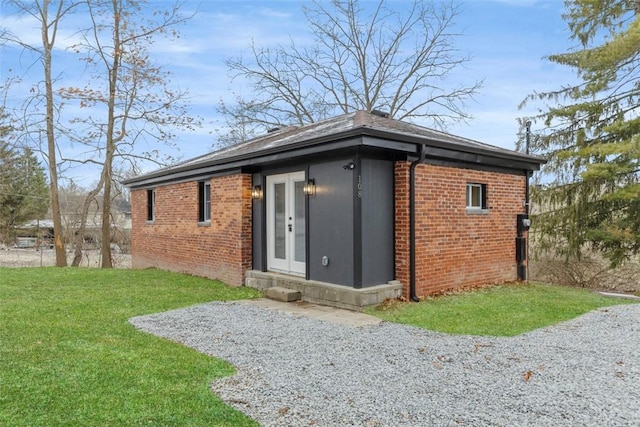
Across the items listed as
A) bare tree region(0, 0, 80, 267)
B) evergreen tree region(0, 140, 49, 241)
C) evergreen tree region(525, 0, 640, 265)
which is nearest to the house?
evergreen tree region(525, 0, 640, 265)

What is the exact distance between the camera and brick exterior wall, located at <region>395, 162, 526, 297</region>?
748 centimetres

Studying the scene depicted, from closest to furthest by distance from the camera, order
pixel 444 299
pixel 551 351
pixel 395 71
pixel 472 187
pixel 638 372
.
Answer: pixel 638 372 < pixel 551 351 < pixel 444 299 < pixel 472 187 < pixel 395 71

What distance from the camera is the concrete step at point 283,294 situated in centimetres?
768

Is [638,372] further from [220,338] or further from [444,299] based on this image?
[220,338]

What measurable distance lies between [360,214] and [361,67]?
54.4ft

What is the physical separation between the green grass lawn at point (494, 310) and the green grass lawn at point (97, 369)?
3058 millimetres

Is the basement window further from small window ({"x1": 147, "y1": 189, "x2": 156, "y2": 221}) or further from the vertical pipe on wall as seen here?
small window ({"x1": 147, "y1": 189, "x2": 156, "y2": 221})

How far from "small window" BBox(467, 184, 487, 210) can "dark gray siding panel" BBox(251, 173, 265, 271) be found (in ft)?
13.9

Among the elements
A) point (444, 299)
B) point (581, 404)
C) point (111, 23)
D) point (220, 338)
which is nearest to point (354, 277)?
point (444, 299)

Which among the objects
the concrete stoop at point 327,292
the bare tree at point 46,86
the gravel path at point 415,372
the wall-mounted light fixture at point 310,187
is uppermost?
the bare tree at point 46,86

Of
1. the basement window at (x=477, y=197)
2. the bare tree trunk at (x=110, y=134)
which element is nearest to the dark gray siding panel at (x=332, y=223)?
the basement window at (x=477, y=197)

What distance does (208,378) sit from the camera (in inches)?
155

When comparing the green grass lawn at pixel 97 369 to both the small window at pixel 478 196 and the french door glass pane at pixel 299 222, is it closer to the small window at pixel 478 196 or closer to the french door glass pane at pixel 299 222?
the french door glass pane at pixel 299 222

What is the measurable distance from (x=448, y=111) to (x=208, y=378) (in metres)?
19.9
